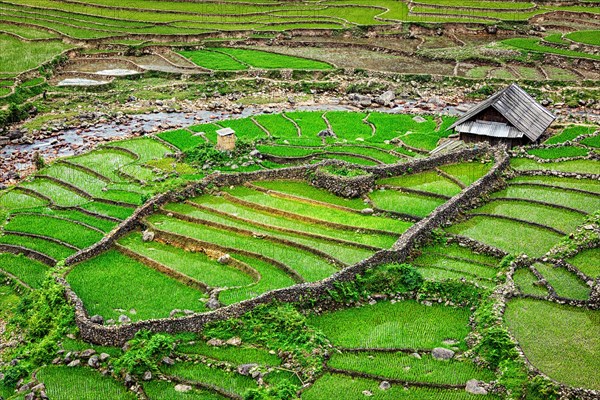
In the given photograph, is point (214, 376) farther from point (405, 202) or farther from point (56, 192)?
point (56, 192)

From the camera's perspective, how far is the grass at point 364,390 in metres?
16.8

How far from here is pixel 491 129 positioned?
113 feet

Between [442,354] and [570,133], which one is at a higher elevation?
[570,133]

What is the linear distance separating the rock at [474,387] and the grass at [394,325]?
170cm

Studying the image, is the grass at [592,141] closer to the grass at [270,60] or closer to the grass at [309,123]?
the grass at [309,123]

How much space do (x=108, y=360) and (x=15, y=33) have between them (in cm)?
4838

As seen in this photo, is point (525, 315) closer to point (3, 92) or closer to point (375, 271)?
point (375, 271)

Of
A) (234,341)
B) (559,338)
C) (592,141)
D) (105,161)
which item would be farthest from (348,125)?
(559,338)

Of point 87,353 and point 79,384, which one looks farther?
point 87,353

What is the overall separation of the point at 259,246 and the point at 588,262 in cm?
1013

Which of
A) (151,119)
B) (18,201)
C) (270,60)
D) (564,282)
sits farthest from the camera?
(270,60)

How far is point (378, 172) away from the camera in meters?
28.5

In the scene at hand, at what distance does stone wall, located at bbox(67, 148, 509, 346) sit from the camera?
62.3 feet

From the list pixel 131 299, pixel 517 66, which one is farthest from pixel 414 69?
pixel 131 299
